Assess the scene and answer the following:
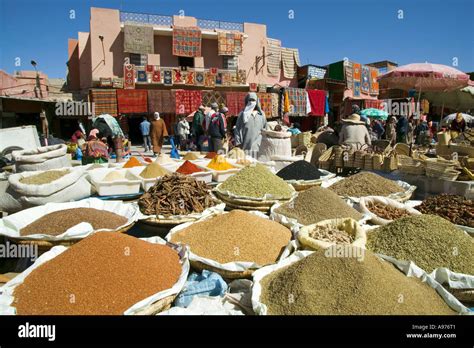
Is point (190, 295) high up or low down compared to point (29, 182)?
down

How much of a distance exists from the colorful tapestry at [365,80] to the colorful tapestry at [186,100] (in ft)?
27.7

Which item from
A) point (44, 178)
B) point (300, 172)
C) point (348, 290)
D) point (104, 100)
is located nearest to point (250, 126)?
point (300, 172)

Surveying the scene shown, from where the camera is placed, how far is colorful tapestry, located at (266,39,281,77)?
14312 millimetres

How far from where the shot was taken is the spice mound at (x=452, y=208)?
2.06 metres

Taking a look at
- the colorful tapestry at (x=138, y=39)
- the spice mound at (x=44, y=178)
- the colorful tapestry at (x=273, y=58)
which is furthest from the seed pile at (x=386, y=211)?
the colorful tapestry at (x=273, y=58)

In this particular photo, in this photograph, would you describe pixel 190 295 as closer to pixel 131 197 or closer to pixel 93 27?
pixel 131 197

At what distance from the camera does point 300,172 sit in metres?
3.04

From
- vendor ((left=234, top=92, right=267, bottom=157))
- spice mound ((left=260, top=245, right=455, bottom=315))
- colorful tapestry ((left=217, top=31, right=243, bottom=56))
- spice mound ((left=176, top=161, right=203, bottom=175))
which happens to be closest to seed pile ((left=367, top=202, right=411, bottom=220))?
spice mound ((left=260, top=245, right=455, bottom=315))

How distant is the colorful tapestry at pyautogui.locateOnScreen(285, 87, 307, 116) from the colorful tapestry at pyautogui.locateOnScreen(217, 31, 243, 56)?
2.66 meters

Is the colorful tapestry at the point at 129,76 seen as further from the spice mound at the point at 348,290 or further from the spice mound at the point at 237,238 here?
the spice mound at the point at 348,290

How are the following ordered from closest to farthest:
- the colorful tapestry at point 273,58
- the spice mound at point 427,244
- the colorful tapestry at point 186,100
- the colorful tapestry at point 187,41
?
the spice mound at point 427,244
the colorful tapestry at point 186,100
the colorful tapestry at point 187,41
the colorful tapestry at point 273,58

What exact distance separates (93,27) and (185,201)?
11795 mm

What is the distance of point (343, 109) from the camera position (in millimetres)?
15664
